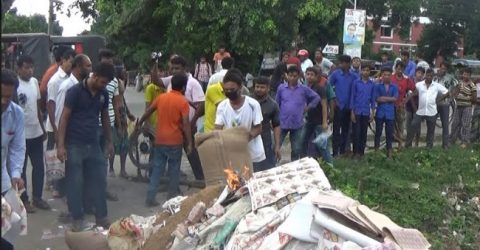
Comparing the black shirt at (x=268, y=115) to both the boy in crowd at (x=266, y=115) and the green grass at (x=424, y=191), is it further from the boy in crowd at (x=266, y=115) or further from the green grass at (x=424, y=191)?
the green grass at (x=424, y=191)

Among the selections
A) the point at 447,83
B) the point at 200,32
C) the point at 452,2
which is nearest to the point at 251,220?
the point at 447,83

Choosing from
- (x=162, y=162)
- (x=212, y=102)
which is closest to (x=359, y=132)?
(x=212, y=102)

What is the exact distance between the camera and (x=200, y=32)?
66.4ft

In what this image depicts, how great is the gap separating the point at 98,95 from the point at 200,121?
2513 mm

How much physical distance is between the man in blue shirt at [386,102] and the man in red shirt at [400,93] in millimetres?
885

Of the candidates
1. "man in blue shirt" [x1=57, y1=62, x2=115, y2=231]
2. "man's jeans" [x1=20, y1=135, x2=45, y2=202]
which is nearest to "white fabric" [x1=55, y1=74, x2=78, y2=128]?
"man's jeans" [x1=20, y1=135, x2=45, y2=202]

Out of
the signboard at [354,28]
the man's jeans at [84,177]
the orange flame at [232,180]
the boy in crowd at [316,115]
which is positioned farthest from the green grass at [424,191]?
the signboard at [354,28]

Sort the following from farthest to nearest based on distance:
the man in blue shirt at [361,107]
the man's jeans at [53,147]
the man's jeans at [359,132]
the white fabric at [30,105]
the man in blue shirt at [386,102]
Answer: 1. the man in blue shirt at [386,102]
2. the man's jeans at [359,132]
3. the man in blue shirt at [361,107]
4. the man's jeans at [53,147]
5. the white fabric at [30,105]

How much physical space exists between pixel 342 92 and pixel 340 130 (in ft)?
2.50

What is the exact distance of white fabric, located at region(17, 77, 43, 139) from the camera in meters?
8.34

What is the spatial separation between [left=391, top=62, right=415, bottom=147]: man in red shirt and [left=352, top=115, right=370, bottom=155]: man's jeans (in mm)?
1459

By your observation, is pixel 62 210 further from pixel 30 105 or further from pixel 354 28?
pixel 354 28

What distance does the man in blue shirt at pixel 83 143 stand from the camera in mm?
7465

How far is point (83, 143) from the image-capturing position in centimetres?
757
